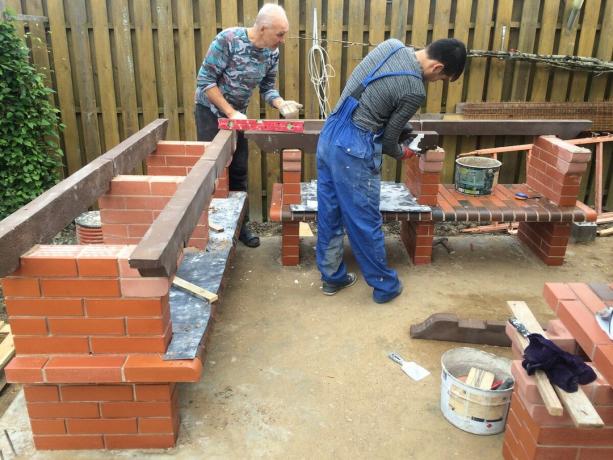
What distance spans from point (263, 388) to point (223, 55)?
2724 millimetres

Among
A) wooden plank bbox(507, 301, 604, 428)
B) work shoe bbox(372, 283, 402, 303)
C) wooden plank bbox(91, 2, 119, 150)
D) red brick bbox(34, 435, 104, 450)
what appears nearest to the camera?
wooden plank bbox(507, 301, 604, 428)

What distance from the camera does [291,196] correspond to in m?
4.62

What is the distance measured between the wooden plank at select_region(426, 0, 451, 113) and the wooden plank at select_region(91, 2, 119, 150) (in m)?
3.29

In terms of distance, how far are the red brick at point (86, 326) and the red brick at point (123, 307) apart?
37 mm

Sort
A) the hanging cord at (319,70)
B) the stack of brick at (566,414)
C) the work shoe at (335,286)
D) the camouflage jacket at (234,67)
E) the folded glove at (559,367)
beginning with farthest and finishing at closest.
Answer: the hanging cord at (319,70) → the camouflage jacket at (234,67) → the work shoe at (335,286) → the stack of brick at (566,414) → the folded glove at (559,367)

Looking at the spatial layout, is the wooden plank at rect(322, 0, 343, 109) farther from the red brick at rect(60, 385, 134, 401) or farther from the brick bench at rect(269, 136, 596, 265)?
the red brick at rect(60, 385, 134, 401)

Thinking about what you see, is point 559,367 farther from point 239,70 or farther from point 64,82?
point 64,82

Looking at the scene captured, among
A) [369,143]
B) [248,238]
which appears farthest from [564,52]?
[248,238]

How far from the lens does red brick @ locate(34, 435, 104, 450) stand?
8.57 ft

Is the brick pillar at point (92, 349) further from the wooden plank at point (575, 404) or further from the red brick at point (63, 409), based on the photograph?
the wooden plank at point (575, 404)

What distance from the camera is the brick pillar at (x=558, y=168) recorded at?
14.8 ft

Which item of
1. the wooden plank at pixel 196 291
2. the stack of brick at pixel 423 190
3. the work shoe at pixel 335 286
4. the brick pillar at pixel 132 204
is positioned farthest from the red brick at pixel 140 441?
the stack of brick at pixel 423 190

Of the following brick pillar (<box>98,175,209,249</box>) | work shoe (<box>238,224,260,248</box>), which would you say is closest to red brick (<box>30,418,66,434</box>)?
brick pillar (<box>98,175,209,249</box>)

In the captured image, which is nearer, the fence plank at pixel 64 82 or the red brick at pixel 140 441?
the red brick at pixel 140 441
